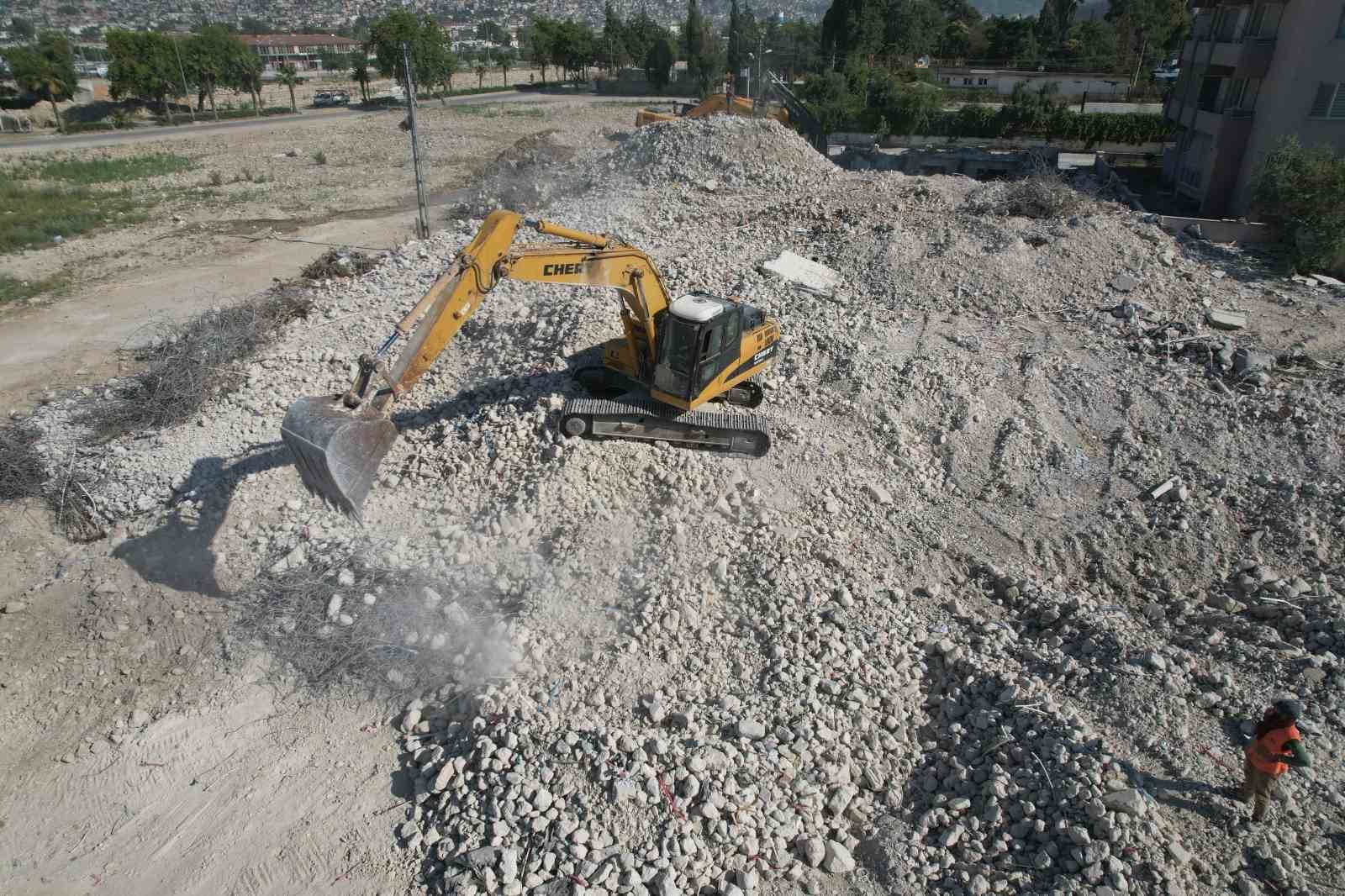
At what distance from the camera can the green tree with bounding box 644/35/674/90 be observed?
53156 millimetres

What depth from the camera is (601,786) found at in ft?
19.4

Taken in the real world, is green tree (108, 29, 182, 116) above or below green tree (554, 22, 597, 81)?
below

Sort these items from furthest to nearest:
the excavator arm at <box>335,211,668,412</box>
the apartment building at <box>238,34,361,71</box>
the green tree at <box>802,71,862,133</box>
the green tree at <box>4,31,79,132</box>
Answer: the apartment building at <box>238,34,361,71</box>
the green tree at <box>4,31,79,132</box>
the green tree at <box>802,71,862,133</box>
the excavator arm at <box>335,211,668,412</box>

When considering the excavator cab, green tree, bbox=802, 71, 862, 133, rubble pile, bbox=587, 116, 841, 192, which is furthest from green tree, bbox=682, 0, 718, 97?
the excavator cab

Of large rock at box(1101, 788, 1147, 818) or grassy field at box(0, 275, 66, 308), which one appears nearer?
large rock at box(1101, 788, 1147, 818)

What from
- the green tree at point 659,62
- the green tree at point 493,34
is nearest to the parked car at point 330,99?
the green tree at point 659,62

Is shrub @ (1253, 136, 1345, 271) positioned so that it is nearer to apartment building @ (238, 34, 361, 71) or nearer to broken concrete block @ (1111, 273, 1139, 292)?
broken concrete block @ (1111, 273, 1139, 292)

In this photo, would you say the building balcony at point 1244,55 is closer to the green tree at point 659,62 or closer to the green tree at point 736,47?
the green tree at point 736,47

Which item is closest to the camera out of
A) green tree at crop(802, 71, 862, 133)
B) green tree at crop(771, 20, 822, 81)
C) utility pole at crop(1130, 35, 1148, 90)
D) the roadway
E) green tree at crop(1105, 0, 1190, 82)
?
green tree at crop(802, 71, 862, 133)

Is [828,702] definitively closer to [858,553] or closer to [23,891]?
[858,553]

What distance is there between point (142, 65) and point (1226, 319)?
48.0m

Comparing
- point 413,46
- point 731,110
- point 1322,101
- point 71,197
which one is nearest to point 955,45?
point 413,46

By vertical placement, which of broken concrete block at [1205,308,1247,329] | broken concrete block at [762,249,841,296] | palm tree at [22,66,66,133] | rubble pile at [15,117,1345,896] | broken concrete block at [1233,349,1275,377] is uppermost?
palm tree at [22,66,66,133]

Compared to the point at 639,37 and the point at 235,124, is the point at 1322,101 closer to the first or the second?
the point at 235,124
